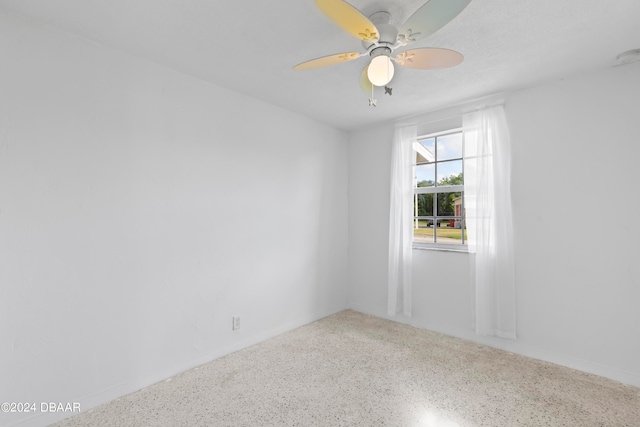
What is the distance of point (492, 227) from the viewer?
279 centimetres

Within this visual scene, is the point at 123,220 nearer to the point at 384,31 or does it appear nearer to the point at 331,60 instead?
the point at 331,60

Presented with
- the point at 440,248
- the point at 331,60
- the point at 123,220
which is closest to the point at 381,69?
the point at 331,60

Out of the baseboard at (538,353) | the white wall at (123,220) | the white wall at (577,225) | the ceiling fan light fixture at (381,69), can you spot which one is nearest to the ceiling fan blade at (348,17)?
the ceiling fan light fixture at (381,69)

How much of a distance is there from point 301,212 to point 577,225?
2.52 metres

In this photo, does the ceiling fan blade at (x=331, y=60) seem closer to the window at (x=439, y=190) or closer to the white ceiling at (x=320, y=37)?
the white ceiling at (x=320, y=37)

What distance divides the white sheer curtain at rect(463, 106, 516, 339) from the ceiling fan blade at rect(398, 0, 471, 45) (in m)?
1.76

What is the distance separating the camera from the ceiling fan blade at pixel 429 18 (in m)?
1.21

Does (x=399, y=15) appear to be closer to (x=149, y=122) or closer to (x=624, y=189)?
(x=149, y=122)

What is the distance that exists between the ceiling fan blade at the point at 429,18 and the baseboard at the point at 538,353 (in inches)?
107

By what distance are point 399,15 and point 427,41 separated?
1.33 feet

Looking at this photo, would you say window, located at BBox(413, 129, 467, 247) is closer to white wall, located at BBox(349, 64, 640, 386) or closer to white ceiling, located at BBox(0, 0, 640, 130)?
white wall, located at BBox(349, 64, 640, 386)

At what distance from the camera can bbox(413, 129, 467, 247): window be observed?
3227 mm

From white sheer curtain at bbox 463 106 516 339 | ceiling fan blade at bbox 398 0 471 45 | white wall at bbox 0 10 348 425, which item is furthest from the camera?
white sheer curtain at bbox 463 106 516 339

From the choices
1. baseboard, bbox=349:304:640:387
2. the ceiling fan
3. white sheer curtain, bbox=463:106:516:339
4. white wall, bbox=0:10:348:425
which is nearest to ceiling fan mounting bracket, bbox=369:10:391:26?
the ceiling fan
